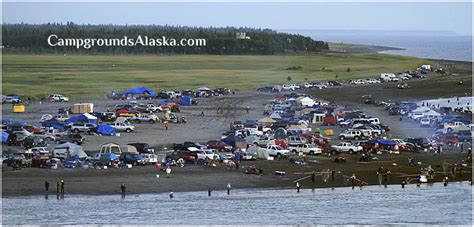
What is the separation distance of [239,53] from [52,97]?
28.6m

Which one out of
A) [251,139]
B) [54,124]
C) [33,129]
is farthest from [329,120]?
[33,129]

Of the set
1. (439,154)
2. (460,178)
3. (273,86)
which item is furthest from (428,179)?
(273,86)

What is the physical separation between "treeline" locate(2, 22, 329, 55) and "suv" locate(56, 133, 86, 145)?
37803 millimetres

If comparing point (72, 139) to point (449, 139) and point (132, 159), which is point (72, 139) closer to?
point (132, 159)

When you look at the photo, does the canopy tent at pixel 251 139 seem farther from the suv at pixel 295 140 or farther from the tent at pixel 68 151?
the tent at pixel 68 151

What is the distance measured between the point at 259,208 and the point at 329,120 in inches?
509

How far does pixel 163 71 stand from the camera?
54.7 meters

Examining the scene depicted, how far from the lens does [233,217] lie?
18000 millimetres

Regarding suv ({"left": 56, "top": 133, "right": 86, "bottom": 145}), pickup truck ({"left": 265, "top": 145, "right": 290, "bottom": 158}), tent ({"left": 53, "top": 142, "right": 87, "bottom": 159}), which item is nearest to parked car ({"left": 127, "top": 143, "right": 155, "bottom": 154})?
tent ({"left": 53, "top": 142, "right": 87, "bottom": 159})

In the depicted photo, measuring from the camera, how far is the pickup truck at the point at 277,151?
2430cm

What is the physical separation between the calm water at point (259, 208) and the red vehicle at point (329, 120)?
10.0 meters

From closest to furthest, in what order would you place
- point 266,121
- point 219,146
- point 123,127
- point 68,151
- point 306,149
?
point 68,151
point 306,149
point 219,146
point 123,127
point 266,121

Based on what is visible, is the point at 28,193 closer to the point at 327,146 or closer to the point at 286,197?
the point at 286,197

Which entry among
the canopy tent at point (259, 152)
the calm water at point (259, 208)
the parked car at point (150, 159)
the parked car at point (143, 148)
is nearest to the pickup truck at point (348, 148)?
the canopy tent at point (259, 152)
